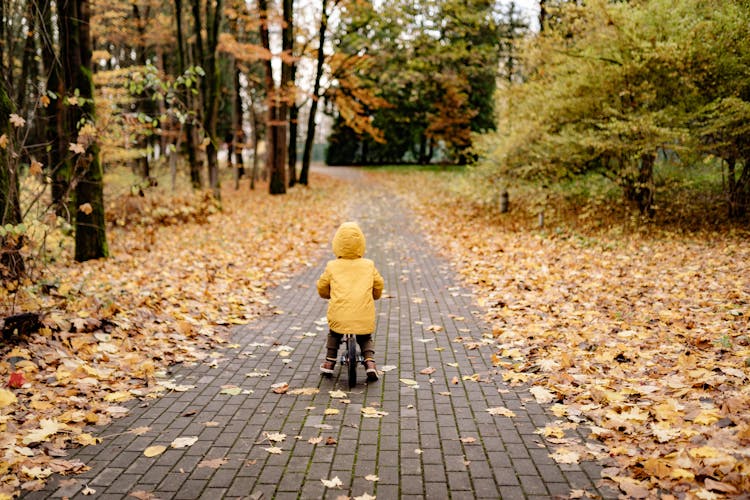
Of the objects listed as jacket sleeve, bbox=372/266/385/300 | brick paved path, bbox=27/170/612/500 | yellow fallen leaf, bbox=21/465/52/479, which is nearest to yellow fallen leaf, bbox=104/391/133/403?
brick paved path, bbox=27/170/612/500

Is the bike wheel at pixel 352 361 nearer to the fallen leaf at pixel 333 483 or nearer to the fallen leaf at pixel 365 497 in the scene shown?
the fallen leaf at pixel 333 483

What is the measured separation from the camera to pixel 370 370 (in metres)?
5.46

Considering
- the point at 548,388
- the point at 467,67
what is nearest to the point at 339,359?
the point at 548,388

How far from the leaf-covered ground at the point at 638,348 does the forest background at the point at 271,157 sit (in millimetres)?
371

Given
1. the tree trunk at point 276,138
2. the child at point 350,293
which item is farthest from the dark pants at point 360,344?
the tree trunk at point 276,138

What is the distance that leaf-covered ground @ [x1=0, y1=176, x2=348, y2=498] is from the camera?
→ 169 inches

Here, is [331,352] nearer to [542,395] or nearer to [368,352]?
[368,352]

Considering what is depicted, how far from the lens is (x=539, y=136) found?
15.4m

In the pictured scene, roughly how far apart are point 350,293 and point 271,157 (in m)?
22.0

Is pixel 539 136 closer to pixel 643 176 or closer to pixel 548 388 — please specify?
pixel 643 176

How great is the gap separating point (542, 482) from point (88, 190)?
1027 centimetres

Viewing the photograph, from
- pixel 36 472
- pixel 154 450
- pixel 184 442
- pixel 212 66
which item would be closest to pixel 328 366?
pixel 184 442

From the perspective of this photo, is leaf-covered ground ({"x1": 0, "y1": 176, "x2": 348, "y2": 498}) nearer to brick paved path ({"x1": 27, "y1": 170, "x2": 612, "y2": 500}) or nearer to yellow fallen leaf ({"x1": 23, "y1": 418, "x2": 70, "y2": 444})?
yellow fallen leaf ({"x1": 23, "y1": 418, "x2": 70, "y2": 444})

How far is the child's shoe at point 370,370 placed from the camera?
5464 mm
